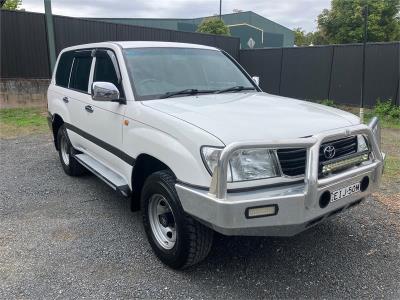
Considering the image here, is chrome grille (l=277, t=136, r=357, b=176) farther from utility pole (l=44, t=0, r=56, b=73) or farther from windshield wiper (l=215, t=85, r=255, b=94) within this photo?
utility pole (l=44, t=0, r=56, b=73)

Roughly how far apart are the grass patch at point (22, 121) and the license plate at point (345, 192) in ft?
27.6

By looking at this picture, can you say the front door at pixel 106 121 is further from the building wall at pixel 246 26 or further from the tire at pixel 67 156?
the building wall at pixel 246 26

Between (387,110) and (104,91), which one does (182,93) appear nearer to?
(104,91)

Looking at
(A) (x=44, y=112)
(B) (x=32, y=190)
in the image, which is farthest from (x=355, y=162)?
(A) (x=44, y=112)

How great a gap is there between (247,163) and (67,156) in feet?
13.2

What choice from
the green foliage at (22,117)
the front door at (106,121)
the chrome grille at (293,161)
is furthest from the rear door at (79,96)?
the green foliage at (22,117)

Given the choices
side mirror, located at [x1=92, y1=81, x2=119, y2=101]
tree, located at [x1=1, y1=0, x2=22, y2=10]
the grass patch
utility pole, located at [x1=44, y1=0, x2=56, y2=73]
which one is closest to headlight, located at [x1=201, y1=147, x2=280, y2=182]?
side mirror, located at [x1=92, y1=81, x2=119, y2=101]

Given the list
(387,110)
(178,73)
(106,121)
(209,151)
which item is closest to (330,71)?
(387,110)

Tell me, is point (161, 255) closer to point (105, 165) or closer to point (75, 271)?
point (75, 271)

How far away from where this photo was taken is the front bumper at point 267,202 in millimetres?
2453

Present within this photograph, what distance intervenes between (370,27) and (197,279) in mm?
27908

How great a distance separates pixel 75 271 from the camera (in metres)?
3.21

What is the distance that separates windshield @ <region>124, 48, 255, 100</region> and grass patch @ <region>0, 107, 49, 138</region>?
6.42 m

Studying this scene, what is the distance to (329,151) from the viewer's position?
9.40 ft
